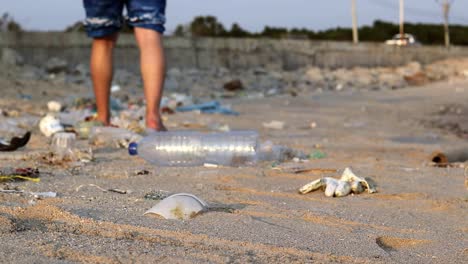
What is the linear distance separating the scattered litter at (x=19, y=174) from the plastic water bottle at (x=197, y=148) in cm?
71

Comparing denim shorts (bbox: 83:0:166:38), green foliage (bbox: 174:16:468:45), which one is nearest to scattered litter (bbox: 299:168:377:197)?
denim shorts (bbox: 83:0:166:38)

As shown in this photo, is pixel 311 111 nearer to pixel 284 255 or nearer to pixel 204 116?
pixel 204 116

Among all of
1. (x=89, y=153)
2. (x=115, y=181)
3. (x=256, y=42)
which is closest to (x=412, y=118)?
(x=89, y=153)

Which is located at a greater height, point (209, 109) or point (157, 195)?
point (157, 195)

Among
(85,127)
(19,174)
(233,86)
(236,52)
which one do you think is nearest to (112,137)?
(85,127)

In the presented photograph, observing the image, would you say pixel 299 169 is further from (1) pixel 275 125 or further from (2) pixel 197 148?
(1) pixel 275 125

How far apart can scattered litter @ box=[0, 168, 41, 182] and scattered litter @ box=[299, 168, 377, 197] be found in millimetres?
879

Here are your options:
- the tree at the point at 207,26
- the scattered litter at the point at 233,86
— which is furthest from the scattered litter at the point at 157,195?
the tree at the point at 207,26

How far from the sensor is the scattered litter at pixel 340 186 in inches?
96.0

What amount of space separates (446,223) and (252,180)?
793 millimetres

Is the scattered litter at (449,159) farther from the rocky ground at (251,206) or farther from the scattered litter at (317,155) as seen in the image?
the scattered litter at (317,155)

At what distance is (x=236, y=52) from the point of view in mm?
14742

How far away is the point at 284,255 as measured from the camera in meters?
1.57

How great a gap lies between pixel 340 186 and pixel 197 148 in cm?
120
